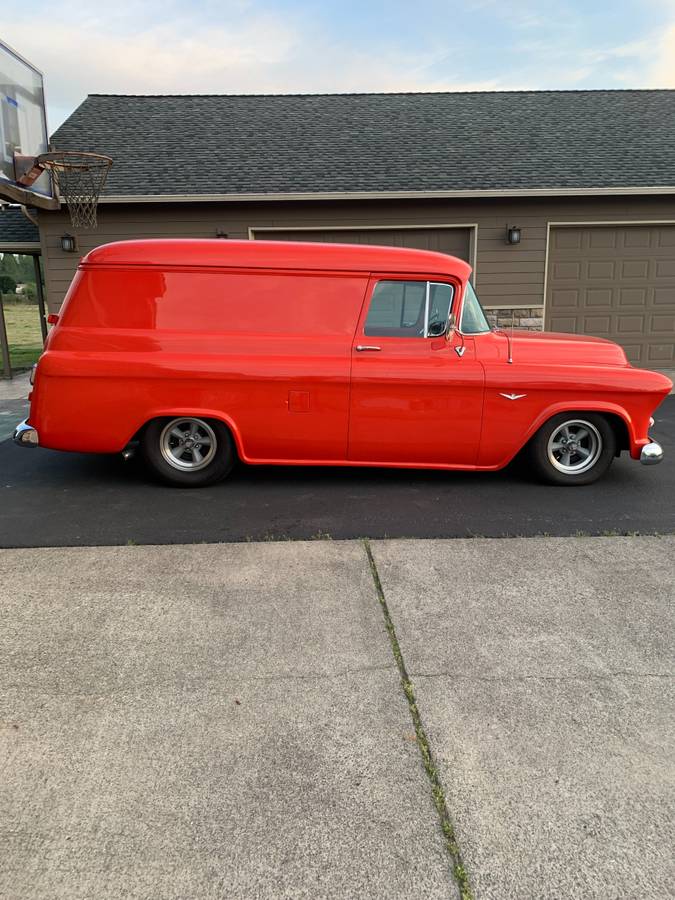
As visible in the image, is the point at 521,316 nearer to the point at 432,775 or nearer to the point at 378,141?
the point at 378,141

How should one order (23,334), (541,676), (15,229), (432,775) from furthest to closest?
1. (23,334)
2. (15,229)
3. (541,676)
4. (432,775)

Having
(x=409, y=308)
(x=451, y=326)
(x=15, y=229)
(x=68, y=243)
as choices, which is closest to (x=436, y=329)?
(x=451, y=326)

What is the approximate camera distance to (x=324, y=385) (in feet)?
17.5

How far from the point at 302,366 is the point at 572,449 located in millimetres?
2462

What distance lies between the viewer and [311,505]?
5.24 meters

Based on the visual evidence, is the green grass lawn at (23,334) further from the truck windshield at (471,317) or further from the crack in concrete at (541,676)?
the crack in concrete at (541,676)

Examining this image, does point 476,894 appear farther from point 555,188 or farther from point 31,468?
point 555,188

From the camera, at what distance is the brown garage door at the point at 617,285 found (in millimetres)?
11438

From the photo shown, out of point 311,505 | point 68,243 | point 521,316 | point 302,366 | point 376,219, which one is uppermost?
point 376,219

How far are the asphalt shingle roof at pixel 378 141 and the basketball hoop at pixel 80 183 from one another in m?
0.52

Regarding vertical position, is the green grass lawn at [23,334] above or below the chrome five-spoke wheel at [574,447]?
above

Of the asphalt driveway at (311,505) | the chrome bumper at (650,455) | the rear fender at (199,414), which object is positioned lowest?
the asphalt driveway at (311,505)

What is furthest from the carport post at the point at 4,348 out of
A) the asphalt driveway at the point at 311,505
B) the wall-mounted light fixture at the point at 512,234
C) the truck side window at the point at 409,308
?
the wall-mounted light fixture at the point at 512,234

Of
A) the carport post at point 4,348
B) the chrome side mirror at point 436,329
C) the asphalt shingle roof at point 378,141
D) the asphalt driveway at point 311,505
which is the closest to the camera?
the asphalt driveway at point 311,505
